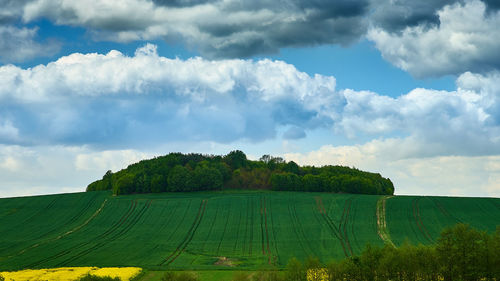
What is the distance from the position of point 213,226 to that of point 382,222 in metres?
34.9

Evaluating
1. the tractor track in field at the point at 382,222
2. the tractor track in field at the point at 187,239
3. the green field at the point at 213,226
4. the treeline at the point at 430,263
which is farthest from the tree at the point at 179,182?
the treeline at the point at 430,263

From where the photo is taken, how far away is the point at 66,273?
222 ft

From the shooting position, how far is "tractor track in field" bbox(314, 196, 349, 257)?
88944 mm

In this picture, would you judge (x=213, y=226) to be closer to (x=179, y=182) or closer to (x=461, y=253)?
(x=179, y=182)

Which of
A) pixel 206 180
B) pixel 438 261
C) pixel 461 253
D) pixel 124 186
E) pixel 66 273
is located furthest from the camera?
pixel 206 180

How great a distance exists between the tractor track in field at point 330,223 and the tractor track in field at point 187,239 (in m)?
26.8

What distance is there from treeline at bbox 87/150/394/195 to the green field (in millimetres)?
7194

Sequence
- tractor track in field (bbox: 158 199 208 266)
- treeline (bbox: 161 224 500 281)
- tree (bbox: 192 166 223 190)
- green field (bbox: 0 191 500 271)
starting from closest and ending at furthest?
treeline (bbox: 161 224 500 281) < tractor track in field (bbox: 158 199 208 266) < green field (bbox: 0 191 500 271) < tree (bbox: 192 166 223 190)

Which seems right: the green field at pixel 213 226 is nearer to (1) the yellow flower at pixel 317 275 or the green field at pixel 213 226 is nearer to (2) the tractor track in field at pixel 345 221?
(2) the tractor track in field at pixel 345 221

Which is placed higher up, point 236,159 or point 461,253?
point 236,159

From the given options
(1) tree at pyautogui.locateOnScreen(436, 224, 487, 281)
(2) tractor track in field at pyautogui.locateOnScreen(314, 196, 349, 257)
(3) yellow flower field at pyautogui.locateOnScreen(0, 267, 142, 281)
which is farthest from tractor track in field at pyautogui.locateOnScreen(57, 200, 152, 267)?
(1) tree at pyautogui.locateOnScreen(436, 224, 487, 281)

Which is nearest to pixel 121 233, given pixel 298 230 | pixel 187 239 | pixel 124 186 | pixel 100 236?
pixel 100 236

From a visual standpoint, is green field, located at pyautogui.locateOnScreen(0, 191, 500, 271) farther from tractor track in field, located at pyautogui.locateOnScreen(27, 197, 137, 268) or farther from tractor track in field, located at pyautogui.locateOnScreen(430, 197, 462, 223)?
tractor track in field, located at pyautogui.locateOnScreen(27, 197, 137, 268)

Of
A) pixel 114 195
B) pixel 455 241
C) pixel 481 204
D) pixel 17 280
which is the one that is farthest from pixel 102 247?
pixel 481 204
